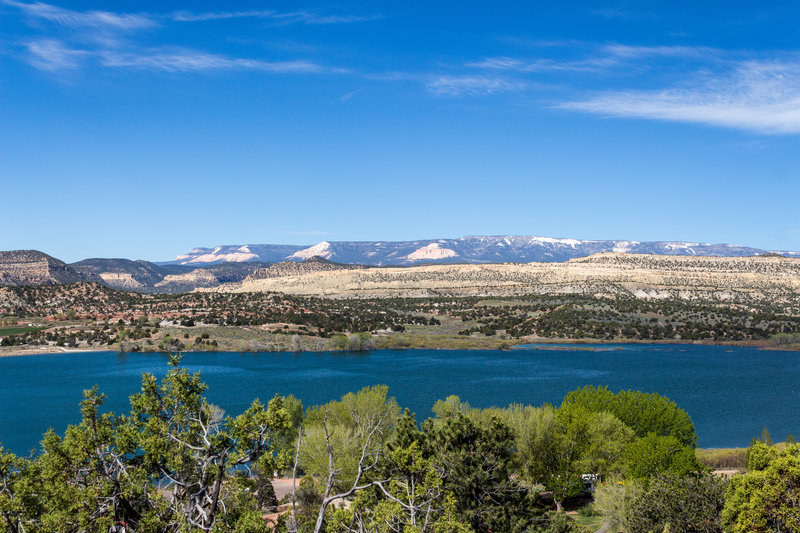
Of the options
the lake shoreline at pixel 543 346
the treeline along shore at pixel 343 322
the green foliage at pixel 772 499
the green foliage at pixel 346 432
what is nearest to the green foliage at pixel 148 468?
the green foliage at pixel 346 432

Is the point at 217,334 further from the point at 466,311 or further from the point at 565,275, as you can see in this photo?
the point at 565,275

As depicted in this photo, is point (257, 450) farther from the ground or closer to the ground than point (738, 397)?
farther from the ground

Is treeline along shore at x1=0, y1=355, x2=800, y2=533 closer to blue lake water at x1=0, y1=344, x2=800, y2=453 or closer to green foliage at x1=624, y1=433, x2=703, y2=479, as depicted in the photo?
green foliage at x1=624, y1=433, x2=703, y2=479

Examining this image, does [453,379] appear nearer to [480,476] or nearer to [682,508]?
[480,476]

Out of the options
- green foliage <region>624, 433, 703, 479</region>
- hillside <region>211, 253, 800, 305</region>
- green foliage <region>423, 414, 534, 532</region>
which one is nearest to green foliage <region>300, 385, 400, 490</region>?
green foliage <region>423, 414, 534, 532</region>

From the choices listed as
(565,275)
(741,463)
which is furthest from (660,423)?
(565,275)

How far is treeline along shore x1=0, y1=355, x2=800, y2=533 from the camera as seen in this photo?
1350 cm

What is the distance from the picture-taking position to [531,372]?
8006 centimetres

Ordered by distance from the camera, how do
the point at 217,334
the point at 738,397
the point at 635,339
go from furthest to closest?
1. the point at 635,339
2. the point at 217,334
3. the point at 738,397

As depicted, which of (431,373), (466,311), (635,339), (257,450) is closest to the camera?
(257,450)

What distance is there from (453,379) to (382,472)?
5360 cm

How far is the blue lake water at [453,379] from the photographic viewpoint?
188 ft

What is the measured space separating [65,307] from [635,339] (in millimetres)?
109112

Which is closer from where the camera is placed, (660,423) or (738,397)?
(660,423)
